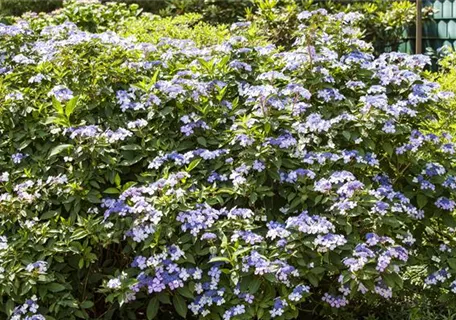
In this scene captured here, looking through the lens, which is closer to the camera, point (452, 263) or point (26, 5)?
point (452, 263)

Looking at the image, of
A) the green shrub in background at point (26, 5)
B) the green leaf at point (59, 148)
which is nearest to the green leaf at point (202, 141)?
the green leaf at point (59, 148)

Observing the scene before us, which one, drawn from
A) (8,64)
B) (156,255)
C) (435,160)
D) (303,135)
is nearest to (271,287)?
(156,255)

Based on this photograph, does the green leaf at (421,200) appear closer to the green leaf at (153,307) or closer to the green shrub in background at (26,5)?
the green leaf at (153,307)

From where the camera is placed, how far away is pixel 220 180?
3.46 m

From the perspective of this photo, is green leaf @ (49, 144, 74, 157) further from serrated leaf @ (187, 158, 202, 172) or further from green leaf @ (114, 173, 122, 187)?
serrated leaf @ (187, 158, 202, 172)

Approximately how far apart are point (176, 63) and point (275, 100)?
0.67 meters

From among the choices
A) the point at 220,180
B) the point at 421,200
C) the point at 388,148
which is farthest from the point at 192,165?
the point at 421,200

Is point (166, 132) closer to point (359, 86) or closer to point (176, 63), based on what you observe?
point (176, 63)

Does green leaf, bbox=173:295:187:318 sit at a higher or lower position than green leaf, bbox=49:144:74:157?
lower

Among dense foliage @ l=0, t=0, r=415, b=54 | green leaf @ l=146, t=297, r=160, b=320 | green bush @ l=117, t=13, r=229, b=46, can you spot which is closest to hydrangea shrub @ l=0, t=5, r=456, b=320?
green leaf @ l=146, t=297, r=160, b=320

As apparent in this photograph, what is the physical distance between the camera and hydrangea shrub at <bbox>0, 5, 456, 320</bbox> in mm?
3195

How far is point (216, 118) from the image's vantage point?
362 centimetres

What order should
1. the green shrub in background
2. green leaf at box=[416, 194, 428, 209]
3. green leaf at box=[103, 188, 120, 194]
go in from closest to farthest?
green leaf at box=[103, 188, 120, 194] → green leaf at box=[416, 194, 428, 209] → the green shrub in background

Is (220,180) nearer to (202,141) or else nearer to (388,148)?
(202,141)
